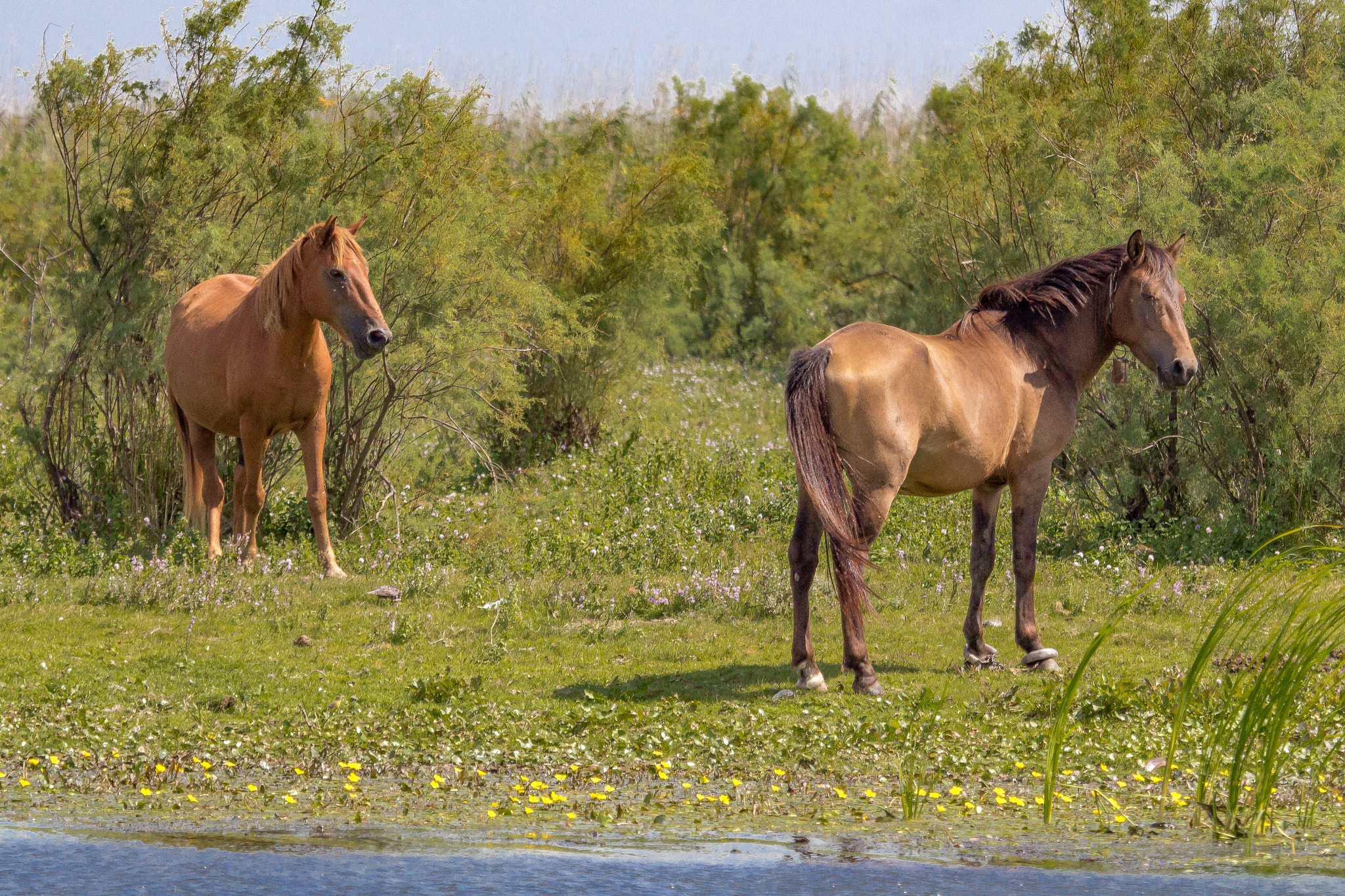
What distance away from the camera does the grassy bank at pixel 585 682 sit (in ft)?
17.6

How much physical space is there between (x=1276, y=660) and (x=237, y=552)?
834cm

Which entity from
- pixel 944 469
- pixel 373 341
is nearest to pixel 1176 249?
pixel 944 469

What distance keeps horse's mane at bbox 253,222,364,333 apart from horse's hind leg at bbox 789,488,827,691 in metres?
4.09

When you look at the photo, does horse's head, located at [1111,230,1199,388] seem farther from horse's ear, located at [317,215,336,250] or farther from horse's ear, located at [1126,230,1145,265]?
horse's ear, located at [317,215,336,250]

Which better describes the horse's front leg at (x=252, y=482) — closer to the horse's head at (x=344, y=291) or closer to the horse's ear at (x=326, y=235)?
the horse's head at (x=344, y=291)

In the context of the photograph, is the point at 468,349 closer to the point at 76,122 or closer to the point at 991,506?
the point at 76,122

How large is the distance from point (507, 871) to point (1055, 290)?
535cm

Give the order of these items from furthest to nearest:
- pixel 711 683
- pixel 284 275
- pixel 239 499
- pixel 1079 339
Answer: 1. pixel 239 499
2. pixel 284 275
3. pixel 1079 339
4. pixel 711 683

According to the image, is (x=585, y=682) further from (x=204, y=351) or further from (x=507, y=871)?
(x=204, y=351)

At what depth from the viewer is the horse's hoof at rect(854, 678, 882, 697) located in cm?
718

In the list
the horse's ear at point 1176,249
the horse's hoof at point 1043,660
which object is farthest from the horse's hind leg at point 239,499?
the horse's ear at point 1176,249

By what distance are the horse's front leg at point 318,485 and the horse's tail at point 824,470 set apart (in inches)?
183

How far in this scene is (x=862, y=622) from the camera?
7164 millimetres

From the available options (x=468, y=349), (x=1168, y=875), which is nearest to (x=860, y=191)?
(x=468, y=349)
